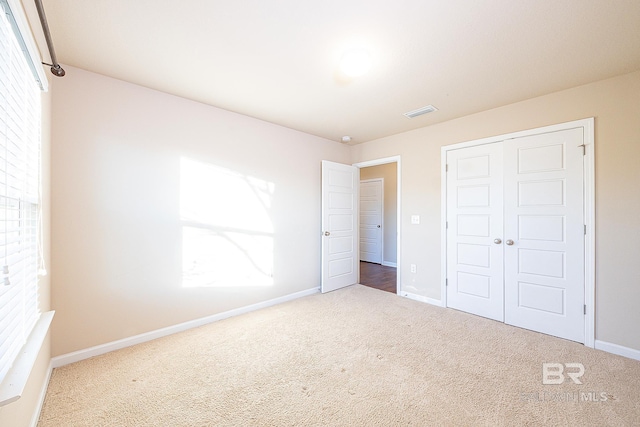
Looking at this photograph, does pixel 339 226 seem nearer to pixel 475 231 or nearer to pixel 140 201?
pixel 475 231

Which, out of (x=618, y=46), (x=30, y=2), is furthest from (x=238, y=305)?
(x=618, y=46)

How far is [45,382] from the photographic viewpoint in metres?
1.87

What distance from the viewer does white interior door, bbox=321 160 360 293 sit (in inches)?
162

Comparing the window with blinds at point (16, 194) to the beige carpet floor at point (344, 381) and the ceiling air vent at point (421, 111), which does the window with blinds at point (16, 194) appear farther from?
the ceiling air vent at point (421, 111)

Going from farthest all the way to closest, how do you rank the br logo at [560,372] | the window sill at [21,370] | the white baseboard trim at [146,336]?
the white baseboard trim at [146,336] < the br logo at [560,372] < the window sill at [21,370]

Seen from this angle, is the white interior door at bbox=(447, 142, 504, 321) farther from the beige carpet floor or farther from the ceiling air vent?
the ceiling air vent

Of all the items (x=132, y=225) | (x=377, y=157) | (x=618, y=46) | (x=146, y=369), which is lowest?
(x=146, y=369)

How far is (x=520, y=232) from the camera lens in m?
2.88

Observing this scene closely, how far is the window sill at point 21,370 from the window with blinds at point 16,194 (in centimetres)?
3

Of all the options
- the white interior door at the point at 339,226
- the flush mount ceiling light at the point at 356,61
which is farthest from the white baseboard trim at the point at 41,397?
the flush mount ceiling light at the point at 356,61

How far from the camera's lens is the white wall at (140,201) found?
2191 millimetres

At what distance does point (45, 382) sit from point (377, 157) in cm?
444

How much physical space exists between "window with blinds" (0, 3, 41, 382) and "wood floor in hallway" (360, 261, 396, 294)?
159 inches

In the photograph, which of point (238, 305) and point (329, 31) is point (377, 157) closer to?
point (329, 31)
